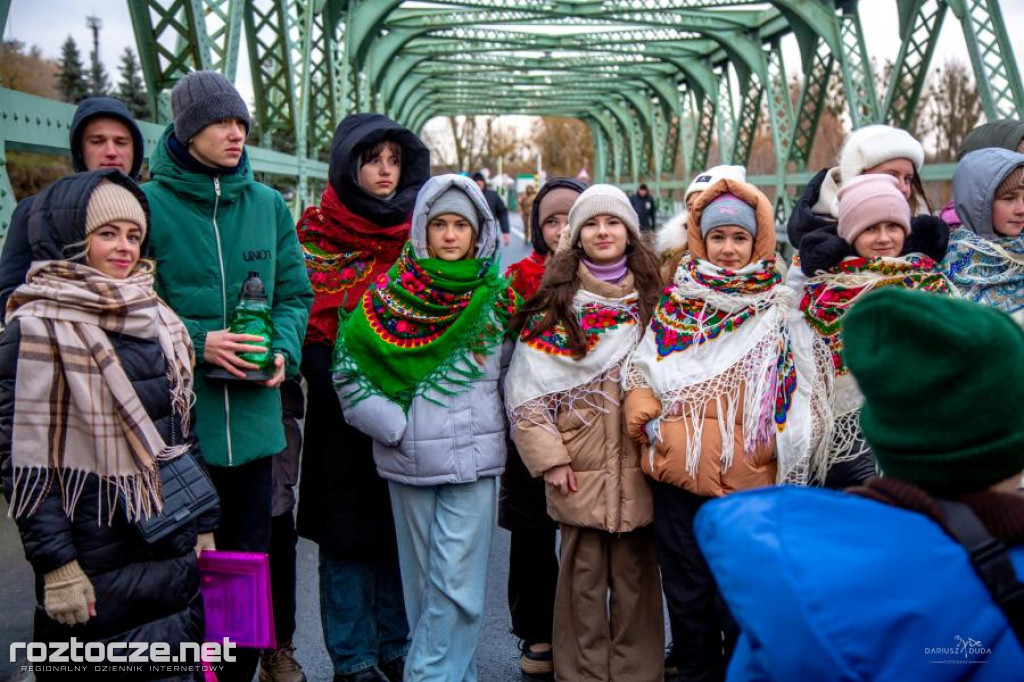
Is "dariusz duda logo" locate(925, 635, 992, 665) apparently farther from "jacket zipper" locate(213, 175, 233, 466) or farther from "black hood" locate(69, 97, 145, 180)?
"black hood" locate(69, 97, 145, 180)

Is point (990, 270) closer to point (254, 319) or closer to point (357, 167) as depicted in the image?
point (357, 167)

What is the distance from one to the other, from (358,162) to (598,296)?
1114mm

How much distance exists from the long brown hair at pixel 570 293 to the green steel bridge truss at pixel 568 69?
81.5 inches

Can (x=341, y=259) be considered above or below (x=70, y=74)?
below

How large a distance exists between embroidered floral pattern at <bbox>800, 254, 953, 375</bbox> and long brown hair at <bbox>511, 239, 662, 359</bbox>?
56 cm

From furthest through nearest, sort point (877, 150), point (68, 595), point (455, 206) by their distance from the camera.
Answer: point (877, 150), point (455, 206), point (68, 595)

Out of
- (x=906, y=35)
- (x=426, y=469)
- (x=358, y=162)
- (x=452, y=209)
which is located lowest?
(x=426, y=469)

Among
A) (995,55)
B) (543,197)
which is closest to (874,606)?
(543,197)

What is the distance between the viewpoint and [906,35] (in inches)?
→ 419

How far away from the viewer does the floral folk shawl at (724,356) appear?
2672 mm

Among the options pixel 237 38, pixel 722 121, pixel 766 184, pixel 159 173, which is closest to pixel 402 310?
pixel 159 173

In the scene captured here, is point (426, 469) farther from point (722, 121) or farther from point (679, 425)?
point (722, 121)

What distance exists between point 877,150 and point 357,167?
2.02 m

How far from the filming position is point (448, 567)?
9.29ft
